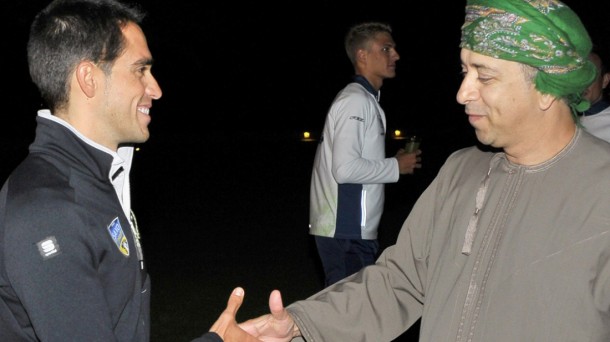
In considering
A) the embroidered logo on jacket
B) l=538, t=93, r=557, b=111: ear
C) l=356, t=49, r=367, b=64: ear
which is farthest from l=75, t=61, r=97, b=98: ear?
l=356, t=49, r=367, b=64: ear

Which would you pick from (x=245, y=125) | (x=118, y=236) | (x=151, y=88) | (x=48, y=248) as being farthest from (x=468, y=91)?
(x=245, y=125)

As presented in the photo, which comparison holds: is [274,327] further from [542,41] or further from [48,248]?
[542,41]

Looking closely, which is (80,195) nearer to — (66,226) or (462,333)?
(66,226)

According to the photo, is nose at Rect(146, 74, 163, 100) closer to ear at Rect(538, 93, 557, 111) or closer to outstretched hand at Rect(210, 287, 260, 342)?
outstretched hand at Rect(210, 287, 260, 342)

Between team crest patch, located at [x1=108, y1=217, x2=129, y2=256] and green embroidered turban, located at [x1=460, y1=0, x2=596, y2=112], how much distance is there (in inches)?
54.2

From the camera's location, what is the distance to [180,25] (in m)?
33.1

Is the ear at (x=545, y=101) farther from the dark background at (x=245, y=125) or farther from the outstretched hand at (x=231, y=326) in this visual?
the dark background at (x=245, y=125)

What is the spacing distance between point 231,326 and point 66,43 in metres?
1.25

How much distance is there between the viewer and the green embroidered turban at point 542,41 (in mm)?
2758

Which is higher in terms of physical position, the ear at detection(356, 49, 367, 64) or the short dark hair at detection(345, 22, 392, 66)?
the short dark hair at detection(345, 22, 392, 66)

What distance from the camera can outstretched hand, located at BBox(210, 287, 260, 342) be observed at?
3184 millimetres

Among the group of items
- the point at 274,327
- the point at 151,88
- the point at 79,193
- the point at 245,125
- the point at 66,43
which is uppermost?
the point at 66,43

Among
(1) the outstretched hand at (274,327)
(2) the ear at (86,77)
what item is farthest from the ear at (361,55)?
(2) the ear at (86,77)

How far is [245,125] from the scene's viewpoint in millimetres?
32844
